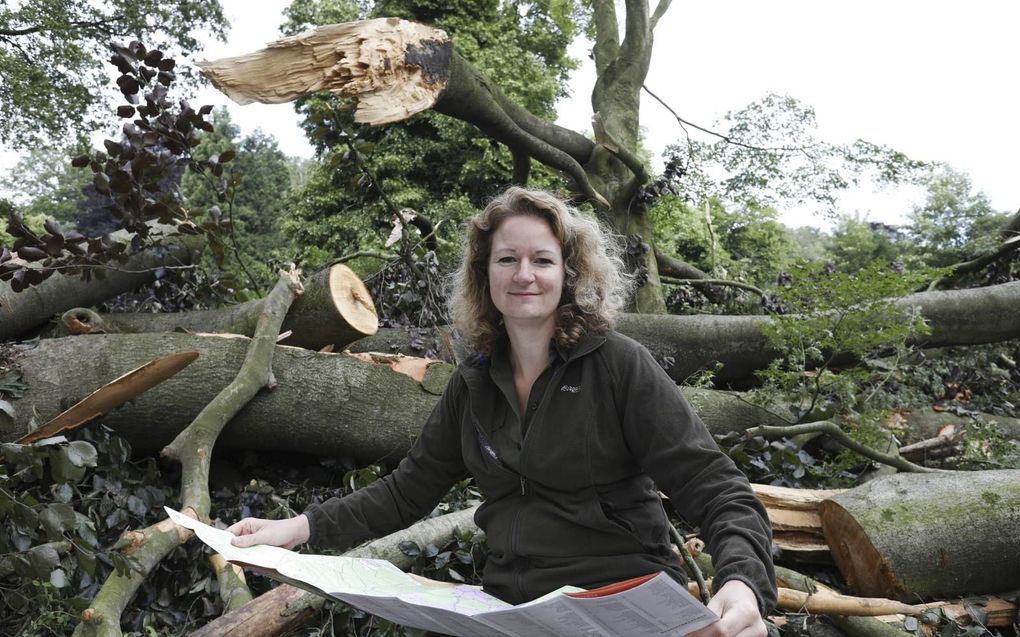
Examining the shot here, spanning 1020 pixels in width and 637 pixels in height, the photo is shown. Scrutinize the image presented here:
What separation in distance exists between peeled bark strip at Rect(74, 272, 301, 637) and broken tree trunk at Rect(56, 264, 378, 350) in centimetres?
15

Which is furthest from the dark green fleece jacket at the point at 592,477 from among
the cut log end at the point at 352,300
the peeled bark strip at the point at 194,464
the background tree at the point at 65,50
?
the background tree at the point at 65,50

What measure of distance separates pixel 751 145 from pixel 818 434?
6.05 m

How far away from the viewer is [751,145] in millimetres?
9383

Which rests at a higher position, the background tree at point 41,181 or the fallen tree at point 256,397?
the background tree at point 41,181

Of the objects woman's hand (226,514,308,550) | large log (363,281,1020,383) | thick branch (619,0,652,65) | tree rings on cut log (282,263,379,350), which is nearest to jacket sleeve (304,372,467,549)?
woman's hand (226,514,308,550)

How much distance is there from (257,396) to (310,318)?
2.90 feet

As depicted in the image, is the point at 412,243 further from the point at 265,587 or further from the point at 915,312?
the point at 915,312

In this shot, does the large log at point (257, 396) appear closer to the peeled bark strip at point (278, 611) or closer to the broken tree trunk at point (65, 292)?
the broken tree trunk at point (65, 292)

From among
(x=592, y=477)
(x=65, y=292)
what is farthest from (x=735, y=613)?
(x=65, y=292)

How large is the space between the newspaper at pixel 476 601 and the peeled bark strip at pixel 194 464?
3.42ft

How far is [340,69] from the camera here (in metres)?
3.82

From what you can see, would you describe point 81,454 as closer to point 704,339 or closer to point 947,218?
point 704,339

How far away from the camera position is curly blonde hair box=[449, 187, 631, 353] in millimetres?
1789

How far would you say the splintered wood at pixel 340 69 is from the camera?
12.0ft
